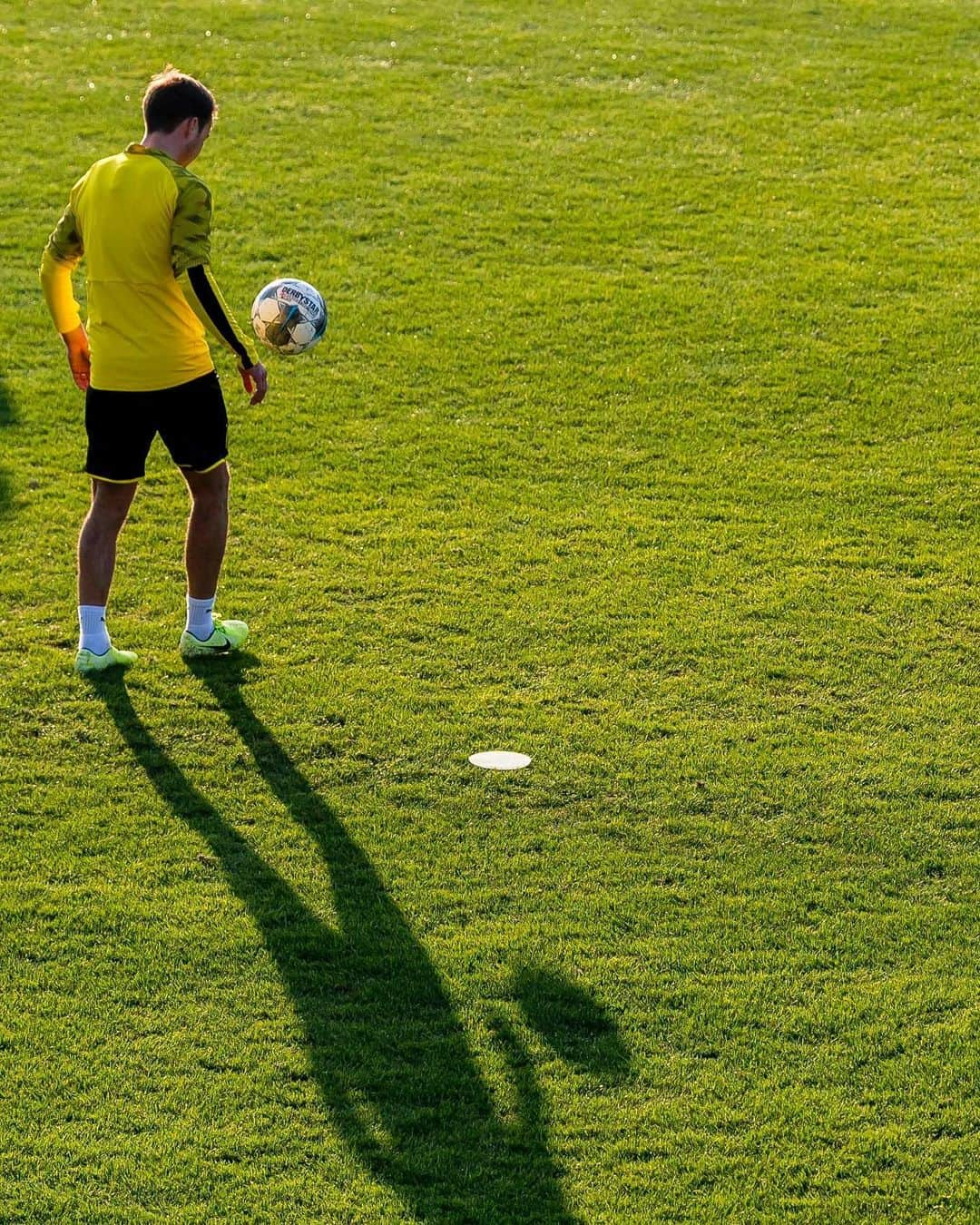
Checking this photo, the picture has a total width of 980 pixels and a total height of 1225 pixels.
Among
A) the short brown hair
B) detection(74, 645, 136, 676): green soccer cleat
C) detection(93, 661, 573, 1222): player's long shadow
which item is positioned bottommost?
detection(93, 661, 573, 1222): player's long shadow

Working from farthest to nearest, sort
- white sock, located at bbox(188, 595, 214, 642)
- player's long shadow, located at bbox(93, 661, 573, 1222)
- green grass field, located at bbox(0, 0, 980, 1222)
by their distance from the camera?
white sock, located at bbox(188, 595, 214, 642) → green grass field, located at bbox(0, 0, 980, 1222) → player's long shadow, located at bbox(93, 661, 573, 1222)

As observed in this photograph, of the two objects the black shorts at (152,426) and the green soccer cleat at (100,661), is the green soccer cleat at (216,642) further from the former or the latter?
the black shorts at (152,426)

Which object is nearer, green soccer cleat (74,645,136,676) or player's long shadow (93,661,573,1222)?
player's long shadow (93,661,573,1222)

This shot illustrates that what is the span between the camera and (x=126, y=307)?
19.5 feet

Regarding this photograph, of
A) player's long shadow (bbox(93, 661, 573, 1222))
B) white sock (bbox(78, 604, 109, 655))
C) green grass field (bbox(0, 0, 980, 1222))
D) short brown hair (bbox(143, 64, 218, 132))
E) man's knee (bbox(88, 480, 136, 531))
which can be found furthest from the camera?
white sock (bbox(78, 604, 109, 655))

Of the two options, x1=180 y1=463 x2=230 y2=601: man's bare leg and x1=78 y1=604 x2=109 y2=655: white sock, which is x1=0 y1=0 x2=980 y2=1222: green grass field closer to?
x1=78 y1=604 x2=109 y2=655: white sock

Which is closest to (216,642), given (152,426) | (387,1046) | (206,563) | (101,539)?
(206,563)

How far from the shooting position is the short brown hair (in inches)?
224

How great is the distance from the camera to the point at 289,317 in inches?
261

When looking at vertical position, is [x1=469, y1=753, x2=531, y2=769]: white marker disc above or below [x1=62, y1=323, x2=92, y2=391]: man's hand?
below

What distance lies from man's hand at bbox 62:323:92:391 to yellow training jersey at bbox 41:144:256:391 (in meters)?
0.16

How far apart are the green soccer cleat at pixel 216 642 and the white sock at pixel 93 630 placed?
33cm

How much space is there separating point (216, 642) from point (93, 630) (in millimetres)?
497

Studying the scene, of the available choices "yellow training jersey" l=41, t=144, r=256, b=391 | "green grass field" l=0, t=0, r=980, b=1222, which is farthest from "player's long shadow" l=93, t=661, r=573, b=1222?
"yellow training jersey" l=41, t=144, r=256, b=391
